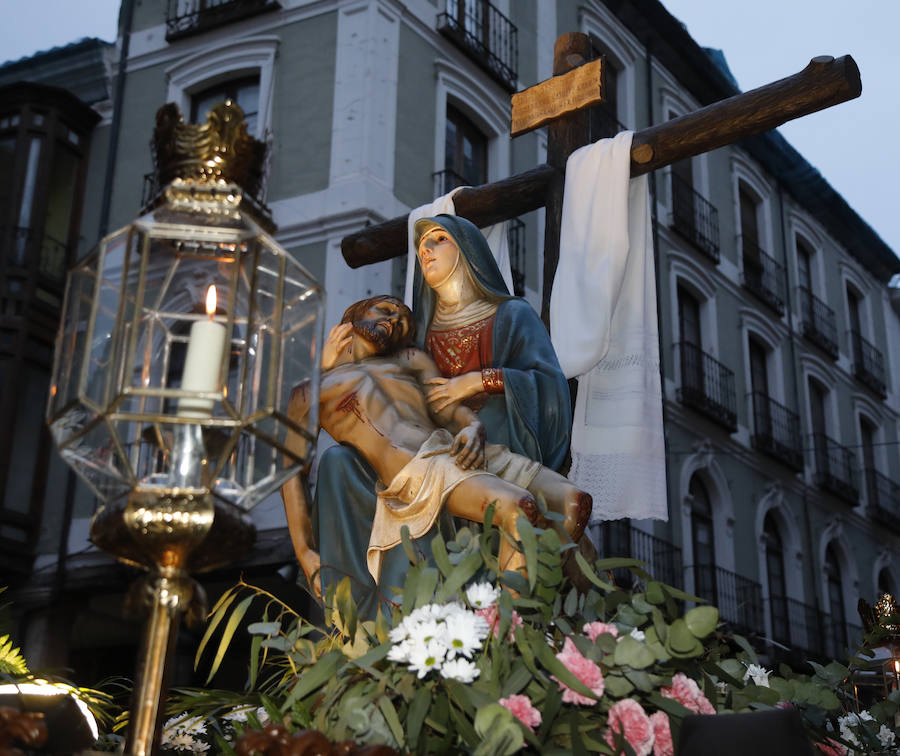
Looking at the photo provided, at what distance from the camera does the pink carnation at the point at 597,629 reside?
2.13 m

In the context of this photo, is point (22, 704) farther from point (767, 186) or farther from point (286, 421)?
point (767, 186)

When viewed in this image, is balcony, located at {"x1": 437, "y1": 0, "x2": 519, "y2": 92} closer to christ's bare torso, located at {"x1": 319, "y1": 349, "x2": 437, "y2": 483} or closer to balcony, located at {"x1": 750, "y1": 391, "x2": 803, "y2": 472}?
balcony, located at {"x1": 750, "y1": 391, "x2": 803, "y2": 472}

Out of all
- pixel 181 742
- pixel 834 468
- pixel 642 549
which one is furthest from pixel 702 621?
pixel 834 468

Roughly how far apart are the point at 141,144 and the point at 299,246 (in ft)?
11.2

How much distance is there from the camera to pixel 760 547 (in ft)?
61.4

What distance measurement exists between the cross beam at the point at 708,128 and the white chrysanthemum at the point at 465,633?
345 cm

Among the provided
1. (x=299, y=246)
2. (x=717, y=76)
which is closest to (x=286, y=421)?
(x=299, y=246)

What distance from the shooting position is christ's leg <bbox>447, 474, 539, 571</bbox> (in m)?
3.18

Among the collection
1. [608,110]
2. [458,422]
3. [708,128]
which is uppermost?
[608,110]

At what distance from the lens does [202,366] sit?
1.73 meters

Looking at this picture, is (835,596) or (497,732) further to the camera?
(835,596)

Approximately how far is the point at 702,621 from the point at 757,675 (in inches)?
24.6

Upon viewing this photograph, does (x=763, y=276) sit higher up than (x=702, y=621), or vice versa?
(x=763, y=276)

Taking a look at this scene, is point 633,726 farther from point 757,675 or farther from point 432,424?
point 432,424
